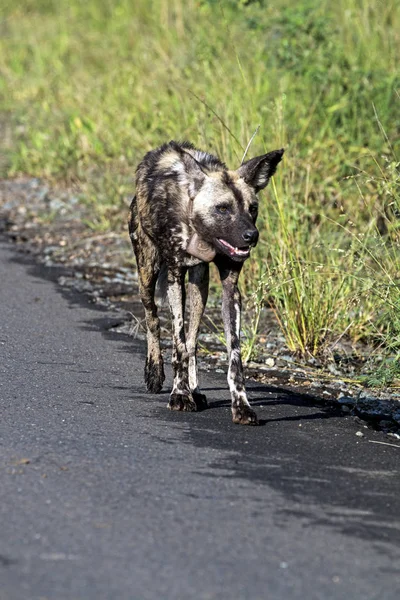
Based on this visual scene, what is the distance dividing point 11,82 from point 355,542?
13.7 meters

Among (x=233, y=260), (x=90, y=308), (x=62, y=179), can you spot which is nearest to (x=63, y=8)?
(x=62, y=179)

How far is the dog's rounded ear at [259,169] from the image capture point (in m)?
5.95

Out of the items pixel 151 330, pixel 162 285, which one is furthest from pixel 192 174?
pixel 151 330

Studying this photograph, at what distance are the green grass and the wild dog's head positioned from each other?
1.05 feet

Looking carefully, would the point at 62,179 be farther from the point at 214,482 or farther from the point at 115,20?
the point at 214,482

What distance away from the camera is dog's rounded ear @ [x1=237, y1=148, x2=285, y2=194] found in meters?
5.95

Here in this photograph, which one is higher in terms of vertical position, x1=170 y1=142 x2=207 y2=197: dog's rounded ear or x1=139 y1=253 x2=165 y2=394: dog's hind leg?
x1=170 y1=142 x2=207 y2=197: dog's rounded ear

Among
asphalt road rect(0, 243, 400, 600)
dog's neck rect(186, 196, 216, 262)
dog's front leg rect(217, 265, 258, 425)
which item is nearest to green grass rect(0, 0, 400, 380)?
dog's front leg rect(217, 265, 258, 425)

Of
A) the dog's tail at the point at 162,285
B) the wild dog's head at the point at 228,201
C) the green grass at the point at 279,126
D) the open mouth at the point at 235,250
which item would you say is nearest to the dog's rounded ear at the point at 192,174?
the wild dog's head at the point at 228,201

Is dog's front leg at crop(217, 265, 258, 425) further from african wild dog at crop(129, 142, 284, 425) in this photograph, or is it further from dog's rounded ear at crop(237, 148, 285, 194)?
dog's rounded ear at crop(237, 148, 285, 194)

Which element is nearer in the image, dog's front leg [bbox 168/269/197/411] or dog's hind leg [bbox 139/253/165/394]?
dog's front leg [bbox 168/269/197/411]

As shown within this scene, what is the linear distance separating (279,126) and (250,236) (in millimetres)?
2375

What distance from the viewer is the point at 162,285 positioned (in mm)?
6691

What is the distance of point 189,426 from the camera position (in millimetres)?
5539
